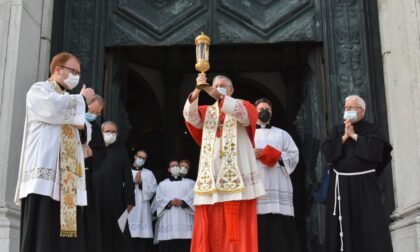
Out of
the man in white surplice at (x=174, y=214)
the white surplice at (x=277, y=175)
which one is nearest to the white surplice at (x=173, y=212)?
the man in white surplice at (x=174, y=214)

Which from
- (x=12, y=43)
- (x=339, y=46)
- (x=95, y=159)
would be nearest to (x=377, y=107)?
(x=339, y=46)

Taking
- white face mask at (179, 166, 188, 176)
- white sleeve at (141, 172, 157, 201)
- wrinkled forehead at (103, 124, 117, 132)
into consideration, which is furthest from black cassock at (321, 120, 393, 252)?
white face mask at (179, 166, 188, 176)

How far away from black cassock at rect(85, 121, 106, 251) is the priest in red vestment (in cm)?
85

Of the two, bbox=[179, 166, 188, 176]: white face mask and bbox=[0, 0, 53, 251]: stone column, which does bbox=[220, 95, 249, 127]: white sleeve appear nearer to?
bbox=[0, 0, 53, 251]: stone column

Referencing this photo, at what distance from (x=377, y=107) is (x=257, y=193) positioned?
9.82 ft

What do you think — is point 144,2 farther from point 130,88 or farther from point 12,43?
point 130,88

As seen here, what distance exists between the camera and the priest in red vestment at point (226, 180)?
16.8ft

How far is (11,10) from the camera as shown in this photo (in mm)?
6859

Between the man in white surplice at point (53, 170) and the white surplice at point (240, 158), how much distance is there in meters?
1.10

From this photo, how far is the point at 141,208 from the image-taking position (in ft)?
29.7

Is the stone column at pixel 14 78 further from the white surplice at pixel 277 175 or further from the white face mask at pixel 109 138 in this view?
the white surplice at pixel 277 175

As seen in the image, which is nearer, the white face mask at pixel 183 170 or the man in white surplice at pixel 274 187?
the man in white surplice at pixel 274 187

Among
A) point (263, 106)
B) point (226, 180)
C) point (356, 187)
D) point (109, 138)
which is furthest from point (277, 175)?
point (109, 138)

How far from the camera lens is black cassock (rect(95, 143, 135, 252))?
6.74 meters
